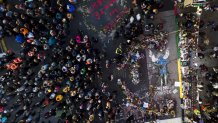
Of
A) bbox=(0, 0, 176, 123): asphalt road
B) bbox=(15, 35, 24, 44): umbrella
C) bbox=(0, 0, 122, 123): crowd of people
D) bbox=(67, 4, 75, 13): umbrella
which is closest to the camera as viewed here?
bbox=(0, 0, 122, 123): crowd of people

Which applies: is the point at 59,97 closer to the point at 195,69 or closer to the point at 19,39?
the point at 19,39

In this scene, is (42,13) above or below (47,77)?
above

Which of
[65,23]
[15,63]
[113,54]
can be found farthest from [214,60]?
[15,63]

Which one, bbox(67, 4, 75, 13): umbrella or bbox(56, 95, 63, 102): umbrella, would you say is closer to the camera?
bbox(67, 4, 75, 13): umbrella

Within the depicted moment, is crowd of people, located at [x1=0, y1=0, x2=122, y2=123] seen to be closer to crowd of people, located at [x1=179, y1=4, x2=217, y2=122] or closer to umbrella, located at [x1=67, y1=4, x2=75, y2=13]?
umbrella, located at [x1=67, y1=4, x2=75, y2=13]

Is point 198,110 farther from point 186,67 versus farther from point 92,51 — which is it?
point 92,51

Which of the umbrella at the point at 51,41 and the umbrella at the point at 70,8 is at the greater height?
the umbrella at the point at 70,8

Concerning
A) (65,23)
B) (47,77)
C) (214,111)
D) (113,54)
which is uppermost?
(65,23)

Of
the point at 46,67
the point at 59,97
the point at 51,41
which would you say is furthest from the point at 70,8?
the point at 59,97

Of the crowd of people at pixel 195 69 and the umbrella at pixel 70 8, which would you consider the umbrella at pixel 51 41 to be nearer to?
the umbrella at pixel 70 8

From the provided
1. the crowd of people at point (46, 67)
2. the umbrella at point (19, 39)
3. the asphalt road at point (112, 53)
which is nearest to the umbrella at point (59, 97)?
the crowd of people at point (46, 67)

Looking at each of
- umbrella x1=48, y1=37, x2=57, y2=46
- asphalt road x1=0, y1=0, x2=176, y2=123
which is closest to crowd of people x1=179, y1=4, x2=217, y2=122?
asphalt road x1=0, y1=0, x2=176, y2=123
